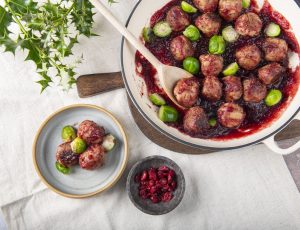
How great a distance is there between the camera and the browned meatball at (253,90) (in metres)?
2.72

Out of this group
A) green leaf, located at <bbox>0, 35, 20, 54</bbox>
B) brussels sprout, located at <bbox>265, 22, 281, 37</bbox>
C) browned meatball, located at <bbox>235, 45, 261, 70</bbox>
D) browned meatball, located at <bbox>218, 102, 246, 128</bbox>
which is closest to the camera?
green leaf, located at <bbox>0, 35, 20, 54</bbox>

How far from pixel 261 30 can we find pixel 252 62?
339 mm

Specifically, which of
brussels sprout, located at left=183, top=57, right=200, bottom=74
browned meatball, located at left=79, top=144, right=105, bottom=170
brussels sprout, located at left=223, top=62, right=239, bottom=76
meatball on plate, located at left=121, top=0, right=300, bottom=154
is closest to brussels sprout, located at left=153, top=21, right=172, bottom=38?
meatball on plate, located at left=121, top=0, right=300, bottom=154

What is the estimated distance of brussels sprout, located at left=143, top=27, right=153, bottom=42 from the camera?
2.84 metres

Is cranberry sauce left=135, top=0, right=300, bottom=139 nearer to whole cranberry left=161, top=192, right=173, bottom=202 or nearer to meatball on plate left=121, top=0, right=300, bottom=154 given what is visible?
meatball on plate left=121, top=0, right=300, bottom=154

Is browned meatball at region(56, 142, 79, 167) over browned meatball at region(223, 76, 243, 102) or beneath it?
beneath

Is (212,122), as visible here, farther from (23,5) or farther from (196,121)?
(23,5)

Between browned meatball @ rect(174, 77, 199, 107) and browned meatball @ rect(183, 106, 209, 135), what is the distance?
0.21ft

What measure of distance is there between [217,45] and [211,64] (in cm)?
17

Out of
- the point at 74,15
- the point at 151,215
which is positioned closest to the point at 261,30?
the point at 74,15

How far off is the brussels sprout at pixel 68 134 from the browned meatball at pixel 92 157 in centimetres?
16

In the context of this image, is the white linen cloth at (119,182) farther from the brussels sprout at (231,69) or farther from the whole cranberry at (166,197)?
the brussels sprout at (231,69)

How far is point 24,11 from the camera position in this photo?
2436 millimetres

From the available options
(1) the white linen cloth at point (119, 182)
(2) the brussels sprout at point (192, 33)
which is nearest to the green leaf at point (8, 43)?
(1) the white linen cloth at point (119, 182)
